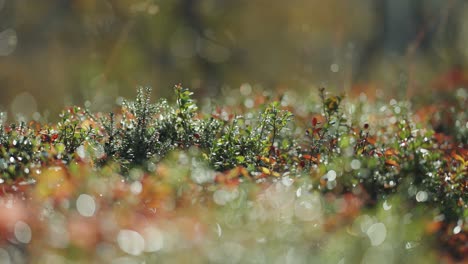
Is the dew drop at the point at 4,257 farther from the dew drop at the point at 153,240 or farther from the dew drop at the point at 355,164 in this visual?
the dew drop at the point at 355,164

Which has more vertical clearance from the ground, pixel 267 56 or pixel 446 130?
pixel 267 56

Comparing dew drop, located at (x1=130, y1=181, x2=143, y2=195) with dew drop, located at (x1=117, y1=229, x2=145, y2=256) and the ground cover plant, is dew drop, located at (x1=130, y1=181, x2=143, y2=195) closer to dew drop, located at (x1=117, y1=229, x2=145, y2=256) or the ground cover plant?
the ground cover plant

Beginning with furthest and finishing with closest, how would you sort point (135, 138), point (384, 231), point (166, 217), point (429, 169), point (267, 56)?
1. point (267, 56)
2. point (135, 138)
3. point (429, 169)
4. point (166, 217)
5. point (384, 231)

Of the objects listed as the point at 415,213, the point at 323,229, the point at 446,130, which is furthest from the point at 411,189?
the point at 446,130

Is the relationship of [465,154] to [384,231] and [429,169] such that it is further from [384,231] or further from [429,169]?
[384,231]

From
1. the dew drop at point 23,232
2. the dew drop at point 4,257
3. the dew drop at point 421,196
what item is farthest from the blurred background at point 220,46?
the dew drop at point 4,257
